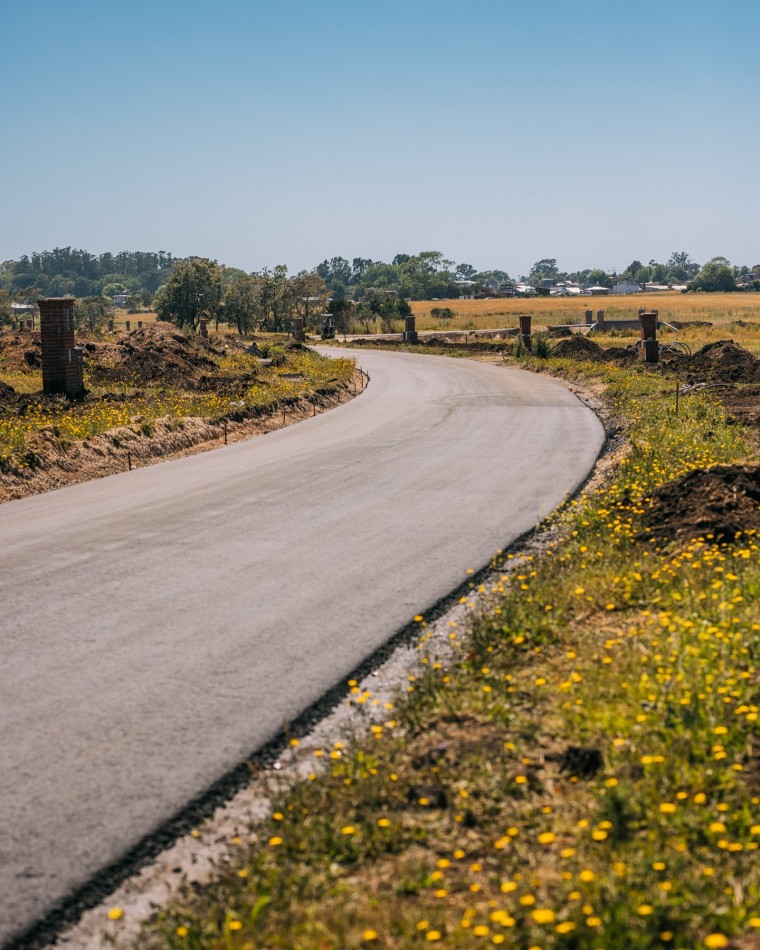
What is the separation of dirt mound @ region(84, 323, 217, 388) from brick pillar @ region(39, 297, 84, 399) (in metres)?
3.21

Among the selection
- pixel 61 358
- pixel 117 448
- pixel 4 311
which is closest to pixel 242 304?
pixel 4 311

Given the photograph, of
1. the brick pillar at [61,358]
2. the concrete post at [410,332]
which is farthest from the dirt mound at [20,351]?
the concrete post at [410,332]

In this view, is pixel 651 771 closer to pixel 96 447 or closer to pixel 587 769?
pixel 587 769

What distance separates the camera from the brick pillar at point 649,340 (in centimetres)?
3641

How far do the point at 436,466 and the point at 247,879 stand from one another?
12669 millimetres

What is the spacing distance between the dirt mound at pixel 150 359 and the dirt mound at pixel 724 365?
1532cm

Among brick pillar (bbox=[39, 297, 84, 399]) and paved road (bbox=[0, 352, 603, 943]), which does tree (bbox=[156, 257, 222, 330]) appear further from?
paved road (bbox=[0, 352, 603, 943])

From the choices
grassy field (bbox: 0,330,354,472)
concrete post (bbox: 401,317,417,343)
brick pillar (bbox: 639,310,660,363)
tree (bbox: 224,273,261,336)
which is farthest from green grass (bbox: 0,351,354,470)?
tree (bbox: 224,273,261,336)

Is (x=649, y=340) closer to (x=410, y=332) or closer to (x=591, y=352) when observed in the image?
(x=591, y=352)

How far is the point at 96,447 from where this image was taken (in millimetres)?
17969

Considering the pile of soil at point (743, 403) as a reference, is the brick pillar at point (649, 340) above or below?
above

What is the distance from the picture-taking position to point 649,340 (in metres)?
36.6

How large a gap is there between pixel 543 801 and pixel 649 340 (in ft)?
109

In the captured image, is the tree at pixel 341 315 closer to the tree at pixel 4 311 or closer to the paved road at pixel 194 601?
the tree at pixel 4 311
